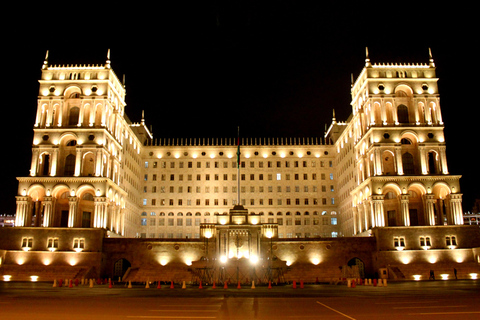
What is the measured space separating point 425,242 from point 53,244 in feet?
175

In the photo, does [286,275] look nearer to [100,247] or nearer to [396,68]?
[100,247]

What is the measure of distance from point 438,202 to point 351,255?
59.3 ft

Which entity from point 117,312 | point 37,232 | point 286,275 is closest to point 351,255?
point 286,275

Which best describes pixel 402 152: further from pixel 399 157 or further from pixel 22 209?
pixel 22 209

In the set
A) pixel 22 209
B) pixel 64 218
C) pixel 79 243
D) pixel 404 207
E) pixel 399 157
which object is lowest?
pixel 79 243

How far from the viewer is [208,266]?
6231 centimetres

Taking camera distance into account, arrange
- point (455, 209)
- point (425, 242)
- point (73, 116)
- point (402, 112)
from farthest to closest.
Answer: point (73, 116), point (402, 112), point (455, 209), point (425, 242)

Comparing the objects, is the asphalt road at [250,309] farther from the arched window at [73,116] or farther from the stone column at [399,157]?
the arched window at [73,116]

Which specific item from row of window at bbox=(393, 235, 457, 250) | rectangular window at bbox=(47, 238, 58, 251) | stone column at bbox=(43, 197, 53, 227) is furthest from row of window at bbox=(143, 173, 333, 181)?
rectangular window at bbox=(47, 238, 58, 251)

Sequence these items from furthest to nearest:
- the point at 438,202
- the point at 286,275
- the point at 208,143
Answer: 1. the point at 208,143
2. the point at 438,202
3. the point at 286,275

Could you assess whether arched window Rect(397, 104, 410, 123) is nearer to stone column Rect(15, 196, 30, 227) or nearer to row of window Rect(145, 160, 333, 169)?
row of window Rect(145, 160, 333, 169)

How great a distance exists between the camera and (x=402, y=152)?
73.8m

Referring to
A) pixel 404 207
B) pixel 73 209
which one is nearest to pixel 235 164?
pixel 73 209

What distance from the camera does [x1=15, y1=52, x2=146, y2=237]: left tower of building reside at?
69750 millimetres
